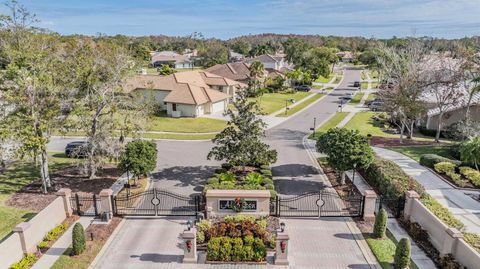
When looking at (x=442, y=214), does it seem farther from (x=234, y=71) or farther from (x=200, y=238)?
(x=234, y=71)

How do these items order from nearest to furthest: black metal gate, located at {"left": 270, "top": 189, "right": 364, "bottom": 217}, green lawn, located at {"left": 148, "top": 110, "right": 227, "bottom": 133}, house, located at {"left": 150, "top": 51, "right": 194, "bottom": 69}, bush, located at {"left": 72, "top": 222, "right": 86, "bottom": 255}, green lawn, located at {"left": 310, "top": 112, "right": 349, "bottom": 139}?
bush, located at {"left": 72, "top": 222, "right": 86, "bottom": 255}, black metal gate, located at {"left": 270, "top": 189, "right": 364, "bottom": 217}, green lawn, located at {"left": 148, "top": 110, "right": 227, "bottom": 133}, green lawn, located at {"left": 310, "top": 112, "right": 349, "bottom": 139}, house, located at {"left": 150, "top": 51, "right": 194, "bottom": 69}

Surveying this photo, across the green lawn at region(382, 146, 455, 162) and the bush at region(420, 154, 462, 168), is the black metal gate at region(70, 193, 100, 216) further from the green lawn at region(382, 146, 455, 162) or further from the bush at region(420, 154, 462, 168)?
the green lawn at region(382, 146, 455, 162)

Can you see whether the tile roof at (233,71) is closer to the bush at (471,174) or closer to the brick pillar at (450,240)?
the bush at (471,174)

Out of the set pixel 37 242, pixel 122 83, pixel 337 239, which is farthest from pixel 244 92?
pixel 37 242

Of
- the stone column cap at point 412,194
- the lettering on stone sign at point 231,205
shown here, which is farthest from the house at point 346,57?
the lettering on stone sign at point 231,205

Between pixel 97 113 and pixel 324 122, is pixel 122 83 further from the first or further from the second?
pixel 324 122

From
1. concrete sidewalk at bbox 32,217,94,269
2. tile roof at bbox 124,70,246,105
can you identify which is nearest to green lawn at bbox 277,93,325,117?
tile roof at bbox 124,70,246,105

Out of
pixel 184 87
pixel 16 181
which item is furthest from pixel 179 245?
pixel 184 87
